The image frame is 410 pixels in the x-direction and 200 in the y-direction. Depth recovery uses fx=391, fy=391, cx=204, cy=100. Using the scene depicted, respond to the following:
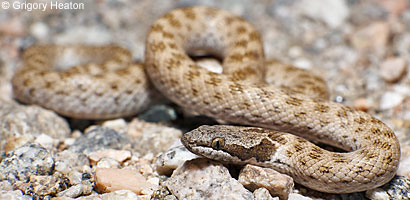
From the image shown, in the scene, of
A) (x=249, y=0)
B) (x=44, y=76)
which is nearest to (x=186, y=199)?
(x=44, y=76)

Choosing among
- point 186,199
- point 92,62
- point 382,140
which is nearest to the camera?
point 186,199

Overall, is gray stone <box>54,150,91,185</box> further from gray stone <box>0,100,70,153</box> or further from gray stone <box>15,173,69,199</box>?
gray stone <box>0,100,70,153</box>

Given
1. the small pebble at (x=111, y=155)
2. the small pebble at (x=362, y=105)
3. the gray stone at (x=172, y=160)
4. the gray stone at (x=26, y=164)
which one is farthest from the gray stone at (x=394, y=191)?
the gray stone at (x=26, y=164)

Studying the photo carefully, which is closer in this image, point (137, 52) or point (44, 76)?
point (44, 76)

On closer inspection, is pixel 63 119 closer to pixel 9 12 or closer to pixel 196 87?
pixel 196 87

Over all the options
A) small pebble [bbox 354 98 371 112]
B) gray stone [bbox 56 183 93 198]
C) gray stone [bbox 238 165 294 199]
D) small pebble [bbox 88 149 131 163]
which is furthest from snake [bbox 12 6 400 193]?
gray stone [bbox 56 183 93 198]
